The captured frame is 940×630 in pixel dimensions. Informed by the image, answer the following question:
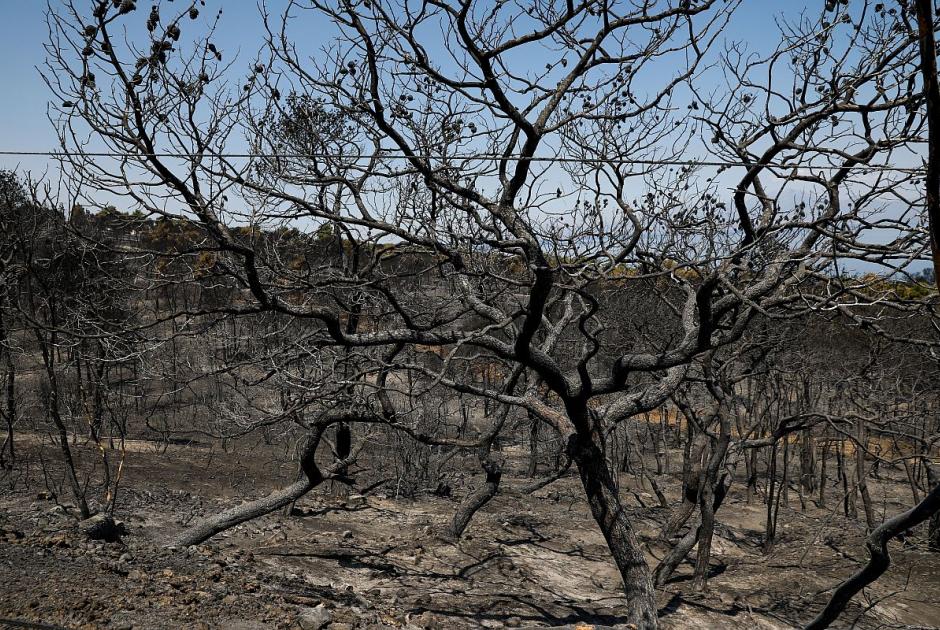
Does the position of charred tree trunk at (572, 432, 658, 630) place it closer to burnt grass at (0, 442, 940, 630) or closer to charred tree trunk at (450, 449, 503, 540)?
burnt grass at (0, 442, 940, 630)

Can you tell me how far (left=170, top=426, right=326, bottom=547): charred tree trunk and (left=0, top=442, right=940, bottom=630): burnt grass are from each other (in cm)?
22

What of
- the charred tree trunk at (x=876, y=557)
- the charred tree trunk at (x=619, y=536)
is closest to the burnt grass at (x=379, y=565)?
the charred tree trunk at (x=876, y=557)

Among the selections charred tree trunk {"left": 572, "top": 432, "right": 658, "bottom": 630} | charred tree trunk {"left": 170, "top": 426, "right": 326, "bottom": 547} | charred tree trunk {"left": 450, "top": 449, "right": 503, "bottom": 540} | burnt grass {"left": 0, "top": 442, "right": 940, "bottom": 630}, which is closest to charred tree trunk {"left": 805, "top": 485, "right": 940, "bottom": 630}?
burnt grass {"left": 0, "top": 442, "right": 940, "bottom": 630}

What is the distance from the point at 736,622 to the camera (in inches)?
293

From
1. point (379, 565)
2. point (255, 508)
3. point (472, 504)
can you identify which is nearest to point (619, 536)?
point (379, 565)

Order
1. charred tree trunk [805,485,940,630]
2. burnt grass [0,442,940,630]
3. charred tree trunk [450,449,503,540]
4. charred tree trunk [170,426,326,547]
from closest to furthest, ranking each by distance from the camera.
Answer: charred tree trunk [805,485,940,630]
burnt grass [0,442,940,630]
charred tree trunk [170,426,326,547]
charred tree trunk [450,449,503,540]

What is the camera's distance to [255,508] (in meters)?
7.57

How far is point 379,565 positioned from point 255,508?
150 cm

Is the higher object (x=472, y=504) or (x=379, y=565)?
(x=472, y=504)

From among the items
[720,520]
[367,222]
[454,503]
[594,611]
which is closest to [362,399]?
[367,222]

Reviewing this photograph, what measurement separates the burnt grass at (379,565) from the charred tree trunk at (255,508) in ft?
0.71

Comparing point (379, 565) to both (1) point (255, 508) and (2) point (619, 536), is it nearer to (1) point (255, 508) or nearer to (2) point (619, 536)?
(1) point (255, 508)

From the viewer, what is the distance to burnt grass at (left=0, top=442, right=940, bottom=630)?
4.82 m

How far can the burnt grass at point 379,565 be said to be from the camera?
482 cm
